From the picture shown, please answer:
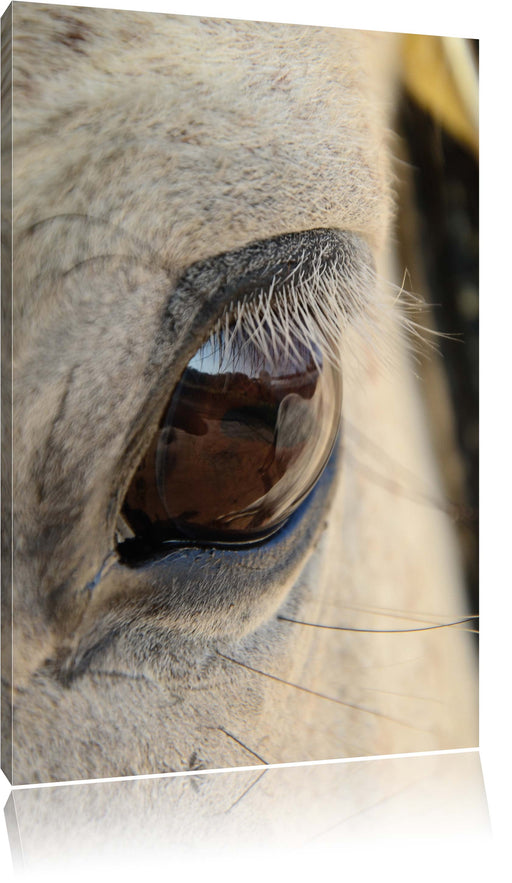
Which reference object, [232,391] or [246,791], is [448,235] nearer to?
[232,391]

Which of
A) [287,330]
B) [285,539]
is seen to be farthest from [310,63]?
[285,539]

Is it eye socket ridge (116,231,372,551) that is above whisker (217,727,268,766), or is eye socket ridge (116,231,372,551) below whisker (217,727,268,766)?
above

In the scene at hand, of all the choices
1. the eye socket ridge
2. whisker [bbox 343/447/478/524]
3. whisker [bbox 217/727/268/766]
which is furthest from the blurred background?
whisker [bbox 217/727/268/766]

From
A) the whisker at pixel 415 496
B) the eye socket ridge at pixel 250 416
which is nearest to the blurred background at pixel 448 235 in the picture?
the whisker at pixel 415 496

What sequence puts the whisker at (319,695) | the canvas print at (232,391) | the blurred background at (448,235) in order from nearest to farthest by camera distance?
1. the canvas print at (232,391)
2. the whisker at (319,695)
3. the blurred background at (448,235)

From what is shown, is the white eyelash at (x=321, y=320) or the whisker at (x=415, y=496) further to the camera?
the whisker at (x=415, y=496)

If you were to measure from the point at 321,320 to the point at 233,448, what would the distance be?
261mm

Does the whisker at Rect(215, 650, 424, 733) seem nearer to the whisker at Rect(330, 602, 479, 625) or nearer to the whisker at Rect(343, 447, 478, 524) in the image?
the whisker at Rect(330, 602, 479, 625)

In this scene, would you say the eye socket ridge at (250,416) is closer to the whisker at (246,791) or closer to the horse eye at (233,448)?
the horse eye at (233,448)

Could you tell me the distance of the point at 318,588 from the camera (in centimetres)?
172

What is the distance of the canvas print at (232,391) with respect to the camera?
60.1 inches

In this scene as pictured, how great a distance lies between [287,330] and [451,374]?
37 centimetres

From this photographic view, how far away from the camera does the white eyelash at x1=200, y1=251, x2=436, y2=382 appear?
1616mm

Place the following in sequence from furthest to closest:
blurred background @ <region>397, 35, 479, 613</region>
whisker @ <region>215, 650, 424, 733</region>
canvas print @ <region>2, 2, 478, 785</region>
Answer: blurred background @ <region>397, 35, 479, 613</region> < whisker @ <region>215, 650, 424, 733</region> < canvas print @ <region>2, 2, 478, 785</region>
